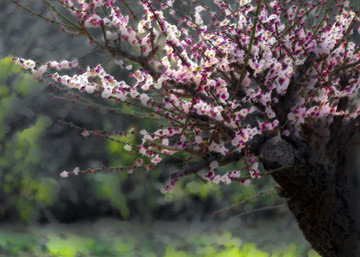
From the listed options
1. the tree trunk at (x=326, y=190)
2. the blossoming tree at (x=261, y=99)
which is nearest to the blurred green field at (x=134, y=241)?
the tree trunk at (x=326, y=190)

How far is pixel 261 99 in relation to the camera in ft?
11.5

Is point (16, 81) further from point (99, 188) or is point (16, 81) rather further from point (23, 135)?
point (99, 188)

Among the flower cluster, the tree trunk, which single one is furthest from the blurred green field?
the flower cluster

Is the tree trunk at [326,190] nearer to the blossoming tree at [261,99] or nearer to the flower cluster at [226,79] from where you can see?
the blossoming tree at [261,99]

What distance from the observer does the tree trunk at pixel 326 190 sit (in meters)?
3.64

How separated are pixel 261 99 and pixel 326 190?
87 centimetres

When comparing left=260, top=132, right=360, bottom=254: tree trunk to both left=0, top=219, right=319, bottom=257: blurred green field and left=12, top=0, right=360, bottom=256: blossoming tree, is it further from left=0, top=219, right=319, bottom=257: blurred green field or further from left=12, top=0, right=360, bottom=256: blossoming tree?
left=0, top=219, right=319, bottom=257: blurred green field

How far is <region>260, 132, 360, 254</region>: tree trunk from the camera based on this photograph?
3.64m

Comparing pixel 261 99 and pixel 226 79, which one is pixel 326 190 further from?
pixel 226 79

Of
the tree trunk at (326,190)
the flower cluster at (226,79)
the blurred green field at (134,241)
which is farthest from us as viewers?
the blurred green field at (134,241)

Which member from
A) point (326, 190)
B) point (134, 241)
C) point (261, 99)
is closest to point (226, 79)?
point (261, 99)

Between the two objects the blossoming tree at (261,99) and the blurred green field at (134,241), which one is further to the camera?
the blurred green field at (134,241)

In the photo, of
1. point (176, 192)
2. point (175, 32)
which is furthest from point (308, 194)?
point (176, 192)

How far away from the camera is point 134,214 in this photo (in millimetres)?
9445
